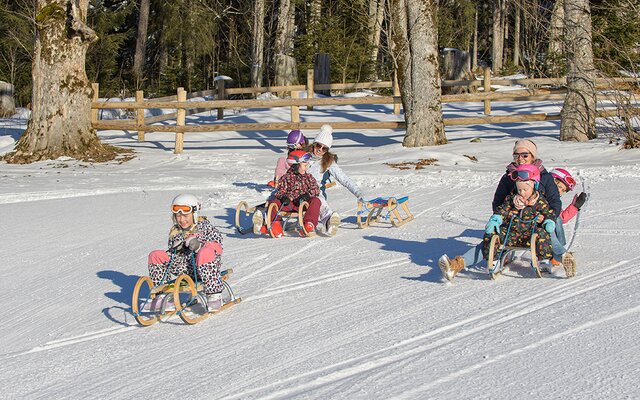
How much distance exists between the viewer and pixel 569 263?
7145mm

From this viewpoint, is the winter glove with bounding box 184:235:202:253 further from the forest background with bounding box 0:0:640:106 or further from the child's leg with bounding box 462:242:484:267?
the forest background with bounding box 0:0:640:106

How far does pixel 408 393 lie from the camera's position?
16.3 ft

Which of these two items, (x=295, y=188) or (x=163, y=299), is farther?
(x=295, y=188)

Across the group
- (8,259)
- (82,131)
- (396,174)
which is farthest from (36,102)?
(8,259)

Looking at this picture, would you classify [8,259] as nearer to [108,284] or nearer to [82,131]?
[108,284]

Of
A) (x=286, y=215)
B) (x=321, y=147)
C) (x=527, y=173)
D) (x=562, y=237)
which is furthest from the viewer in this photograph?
(x=321, y=147)

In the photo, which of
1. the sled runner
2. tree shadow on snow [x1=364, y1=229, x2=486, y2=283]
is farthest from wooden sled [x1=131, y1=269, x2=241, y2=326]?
tree shadow on snow [x1=364, y1=229, x2=486, y2=283]

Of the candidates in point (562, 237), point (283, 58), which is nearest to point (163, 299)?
point (562, 237)

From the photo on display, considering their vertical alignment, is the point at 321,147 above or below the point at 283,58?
below

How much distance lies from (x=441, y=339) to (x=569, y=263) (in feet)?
5.75

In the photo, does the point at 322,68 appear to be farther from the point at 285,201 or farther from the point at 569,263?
the point at 569,263

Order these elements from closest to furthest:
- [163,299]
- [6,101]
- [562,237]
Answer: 1. [163,299]
2. [562,237]
3. [6,101]

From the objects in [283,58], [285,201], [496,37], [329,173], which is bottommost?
[285,201]

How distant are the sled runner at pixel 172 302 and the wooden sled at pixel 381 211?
3.40 meters
